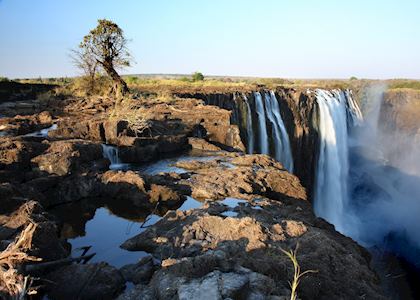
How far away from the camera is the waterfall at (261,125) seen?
1923 cm

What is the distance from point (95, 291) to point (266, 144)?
1584cm

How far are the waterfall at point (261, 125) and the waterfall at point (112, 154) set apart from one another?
9123 millimetres

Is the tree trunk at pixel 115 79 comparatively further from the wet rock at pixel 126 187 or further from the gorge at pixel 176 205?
the wet rock at pixel 126 187

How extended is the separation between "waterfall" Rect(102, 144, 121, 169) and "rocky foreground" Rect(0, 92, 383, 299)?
0.20 meters

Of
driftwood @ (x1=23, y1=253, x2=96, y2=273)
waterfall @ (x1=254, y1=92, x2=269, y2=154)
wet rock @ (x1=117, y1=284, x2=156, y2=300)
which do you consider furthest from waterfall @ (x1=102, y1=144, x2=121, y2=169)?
waterfall @ (x1=254, y1=92, x2=269, y2=154)

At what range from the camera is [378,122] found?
37.3 meters

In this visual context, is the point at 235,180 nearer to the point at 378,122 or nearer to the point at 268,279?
the point at 268,279

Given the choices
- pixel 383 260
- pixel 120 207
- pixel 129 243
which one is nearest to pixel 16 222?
pixel 129 243

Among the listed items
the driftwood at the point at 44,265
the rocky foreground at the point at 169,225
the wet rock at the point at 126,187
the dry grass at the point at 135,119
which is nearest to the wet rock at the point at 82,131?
the rocky foreground at the point at 169,225

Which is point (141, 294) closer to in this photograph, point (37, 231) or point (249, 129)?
point (37, 231)

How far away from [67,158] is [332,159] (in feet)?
68.0

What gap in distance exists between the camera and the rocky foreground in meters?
3.93

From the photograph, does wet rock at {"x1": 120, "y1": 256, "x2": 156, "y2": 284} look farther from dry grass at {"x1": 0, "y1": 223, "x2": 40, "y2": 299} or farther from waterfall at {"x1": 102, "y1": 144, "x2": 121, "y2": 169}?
waterfall at {"x1": 102, "y1": 144, "x2": 121, "y2": 169}

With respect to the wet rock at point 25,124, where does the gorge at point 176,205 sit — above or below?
below
